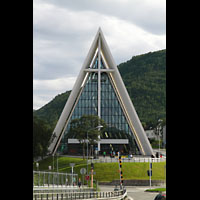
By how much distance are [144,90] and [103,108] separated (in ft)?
134

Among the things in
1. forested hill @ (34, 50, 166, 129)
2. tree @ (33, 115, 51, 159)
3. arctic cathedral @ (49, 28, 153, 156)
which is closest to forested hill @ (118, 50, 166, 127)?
forested hill @ (34, 50, 166, 129)

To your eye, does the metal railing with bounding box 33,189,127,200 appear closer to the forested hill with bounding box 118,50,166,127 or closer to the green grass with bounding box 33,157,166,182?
the green grass with bounding box 33,157,166,182

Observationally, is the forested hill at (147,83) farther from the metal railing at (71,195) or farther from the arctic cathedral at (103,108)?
the metal railing at (71,195)

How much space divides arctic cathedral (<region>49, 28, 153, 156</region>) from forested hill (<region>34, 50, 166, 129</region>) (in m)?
20.6

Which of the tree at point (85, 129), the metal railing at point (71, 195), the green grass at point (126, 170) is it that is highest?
the tree at point (85, 129)

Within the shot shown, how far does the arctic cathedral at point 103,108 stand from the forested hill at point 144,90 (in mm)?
20567

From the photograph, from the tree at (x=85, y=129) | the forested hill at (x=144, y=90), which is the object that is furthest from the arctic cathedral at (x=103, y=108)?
the forested hill at (x=144, y=90)

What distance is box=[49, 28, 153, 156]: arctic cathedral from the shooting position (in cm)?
4481

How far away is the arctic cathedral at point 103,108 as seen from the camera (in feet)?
147
